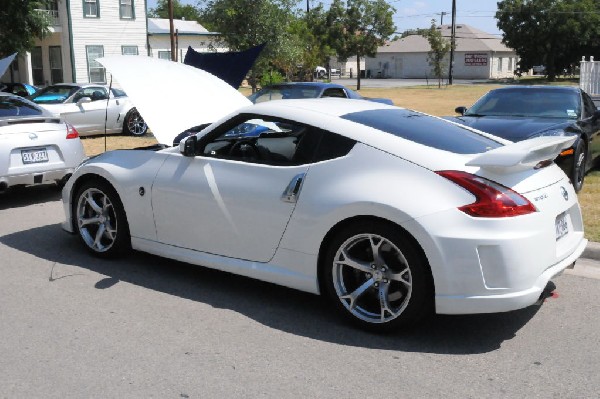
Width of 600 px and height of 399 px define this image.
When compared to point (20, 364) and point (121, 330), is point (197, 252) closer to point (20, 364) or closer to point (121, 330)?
point (121, 330)

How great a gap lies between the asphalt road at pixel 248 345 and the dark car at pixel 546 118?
301 centimetres

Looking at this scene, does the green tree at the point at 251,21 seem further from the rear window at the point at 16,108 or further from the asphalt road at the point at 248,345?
the asphalt road at the point at 248,345

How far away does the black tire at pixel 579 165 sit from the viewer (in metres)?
8.46

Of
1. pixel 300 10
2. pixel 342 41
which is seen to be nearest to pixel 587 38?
pixel 342 41

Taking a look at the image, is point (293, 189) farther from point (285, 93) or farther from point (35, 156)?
point (285, 93)

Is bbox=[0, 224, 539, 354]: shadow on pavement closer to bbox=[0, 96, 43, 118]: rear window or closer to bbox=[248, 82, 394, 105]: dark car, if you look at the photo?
bbox=[0, 96, 43, 118]: rear window

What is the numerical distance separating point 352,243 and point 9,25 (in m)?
25.6

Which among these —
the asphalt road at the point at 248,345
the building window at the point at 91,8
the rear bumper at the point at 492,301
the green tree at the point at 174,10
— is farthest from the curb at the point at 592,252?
the green tree at the point at 174,10

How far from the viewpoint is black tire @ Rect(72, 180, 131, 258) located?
5801 mm

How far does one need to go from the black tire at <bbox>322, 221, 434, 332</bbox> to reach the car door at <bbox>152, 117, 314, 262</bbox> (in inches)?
19.7

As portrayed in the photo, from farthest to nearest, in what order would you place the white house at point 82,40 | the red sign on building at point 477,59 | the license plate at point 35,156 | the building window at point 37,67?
the red sign on building at point 477,59, the building window at point 37,67, the white house at point 82,40, the license plate at point 35,156

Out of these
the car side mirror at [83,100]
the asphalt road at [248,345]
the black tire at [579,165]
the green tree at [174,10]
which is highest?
the green tree at [174,10]

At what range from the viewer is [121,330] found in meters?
4.48

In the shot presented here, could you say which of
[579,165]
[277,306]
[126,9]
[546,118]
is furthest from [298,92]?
[126,9]
